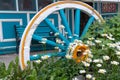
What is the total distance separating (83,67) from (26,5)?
486 centimetres

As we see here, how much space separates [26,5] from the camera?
770cm

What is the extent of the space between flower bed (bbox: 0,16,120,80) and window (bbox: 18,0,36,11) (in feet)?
14.1

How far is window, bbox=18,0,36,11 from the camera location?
755 centimetres

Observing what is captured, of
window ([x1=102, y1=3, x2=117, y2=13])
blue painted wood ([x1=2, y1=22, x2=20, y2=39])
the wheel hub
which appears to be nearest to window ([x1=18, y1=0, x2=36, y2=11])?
blue painted wood ([x1=2, y1=22, x2=20, y2=39])

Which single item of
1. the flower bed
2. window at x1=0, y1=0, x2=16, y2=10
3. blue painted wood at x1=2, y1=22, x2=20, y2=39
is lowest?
the flower bed

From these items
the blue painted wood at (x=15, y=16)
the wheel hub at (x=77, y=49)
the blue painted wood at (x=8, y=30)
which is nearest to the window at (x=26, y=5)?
the blue painted wood at (x=15, y=16)

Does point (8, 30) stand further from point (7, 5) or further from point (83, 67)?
point (83, 67)

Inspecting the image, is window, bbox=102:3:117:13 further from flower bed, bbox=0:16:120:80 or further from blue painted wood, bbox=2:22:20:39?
flower bed, bbox=0:16:120:80

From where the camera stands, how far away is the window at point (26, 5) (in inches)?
297

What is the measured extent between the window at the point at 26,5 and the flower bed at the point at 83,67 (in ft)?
14.1

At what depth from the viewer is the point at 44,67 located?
3.07 metres

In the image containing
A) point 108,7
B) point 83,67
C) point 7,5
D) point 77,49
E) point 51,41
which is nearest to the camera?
point 83,67

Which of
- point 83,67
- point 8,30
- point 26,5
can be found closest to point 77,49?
point 83,67

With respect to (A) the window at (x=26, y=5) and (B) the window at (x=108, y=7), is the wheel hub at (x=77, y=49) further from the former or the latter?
(B) the window at (x=108, y=7)
